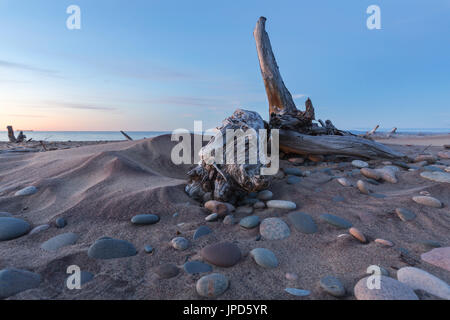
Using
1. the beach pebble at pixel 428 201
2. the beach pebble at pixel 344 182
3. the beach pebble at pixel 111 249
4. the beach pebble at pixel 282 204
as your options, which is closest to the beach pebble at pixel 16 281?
the beach pebble at pixel 111 249

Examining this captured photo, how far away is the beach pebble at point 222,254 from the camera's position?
1.64m

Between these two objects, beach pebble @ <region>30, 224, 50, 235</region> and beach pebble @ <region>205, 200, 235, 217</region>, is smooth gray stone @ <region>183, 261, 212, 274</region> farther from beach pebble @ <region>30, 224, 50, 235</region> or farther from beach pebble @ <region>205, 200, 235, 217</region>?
beach pebble @ <region>30, 224, 50, 235</region>

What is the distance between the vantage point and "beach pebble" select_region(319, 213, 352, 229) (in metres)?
2.13

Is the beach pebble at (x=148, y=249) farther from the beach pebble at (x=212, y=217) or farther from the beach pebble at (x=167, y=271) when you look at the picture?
the beach pebble at (x=212, y=217)

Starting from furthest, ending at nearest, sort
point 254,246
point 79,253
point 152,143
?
point 152,143 → point 254,246 → point 79,253

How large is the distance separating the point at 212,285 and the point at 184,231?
31.7 inches

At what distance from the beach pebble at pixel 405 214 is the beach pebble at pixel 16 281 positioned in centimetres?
303

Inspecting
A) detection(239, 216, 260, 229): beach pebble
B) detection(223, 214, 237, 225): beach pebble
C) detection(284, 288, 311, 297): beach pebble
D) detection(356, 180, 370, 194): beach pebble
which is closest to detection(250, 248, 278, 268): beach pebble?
detection(284, 288, 311, 297): beach pebble

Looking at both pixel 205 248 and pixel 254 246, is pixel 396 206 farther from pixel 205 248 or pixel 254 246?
pixel 205 248

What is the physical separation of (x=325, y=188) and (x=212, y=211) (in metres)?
1.59

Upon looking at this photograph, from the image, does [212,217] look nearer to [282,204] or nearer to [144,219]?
[144,219]

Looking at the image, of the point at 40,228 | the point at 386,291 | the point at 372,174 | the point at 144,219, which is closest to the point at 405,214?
the point at 372,174

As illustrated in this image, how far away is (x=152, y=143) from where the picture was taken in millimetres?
4840
